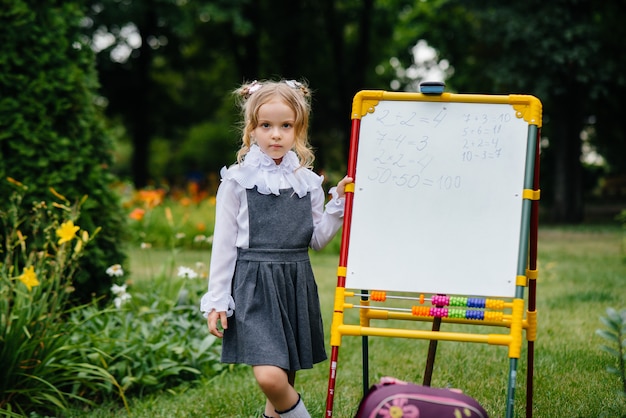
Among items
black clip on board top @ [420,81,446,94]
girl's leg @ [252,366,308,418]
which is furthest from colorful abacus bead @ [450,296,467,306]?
black clip on board top @ [420,81,446,94]

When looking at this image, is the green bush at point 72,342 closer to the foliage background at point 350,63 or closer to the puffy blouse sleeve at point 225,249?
the puffy blouse sleeve at point 225,249

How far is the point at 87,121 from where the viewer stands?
18.2ft

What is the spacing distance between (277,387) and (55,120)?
3185mm

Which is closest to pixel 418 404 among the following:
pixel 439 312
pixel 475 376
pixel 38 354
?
pixel 439 312

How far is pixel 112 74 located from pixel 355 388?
1815 cm

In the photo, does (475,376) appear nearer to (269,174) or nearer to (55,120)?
(269,174)

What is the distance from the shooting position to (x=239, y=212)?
3.21m

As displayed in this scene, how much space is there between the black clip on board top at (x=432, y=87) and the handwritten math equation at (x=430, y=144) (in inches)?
2.8

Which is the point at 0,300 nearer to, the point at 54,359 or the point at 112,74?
the point at 54,359

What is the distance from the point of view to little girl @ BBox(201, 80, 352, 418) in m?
3.10

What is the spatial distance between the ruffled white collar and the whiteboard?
29 centimetres

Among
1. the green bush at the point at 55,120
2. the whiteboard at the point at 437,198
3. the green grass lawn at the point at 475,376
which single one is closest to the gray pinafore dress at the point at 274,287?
the whiteboard at the point at 437,198

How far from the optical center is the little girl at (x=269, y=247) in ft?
10.2

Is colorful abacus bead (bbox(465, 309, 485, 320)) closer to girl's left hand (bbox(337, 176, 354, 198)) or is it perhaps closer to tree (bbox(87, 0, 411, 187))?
girl's left hand (bbox(337, 176, 354, 198))
